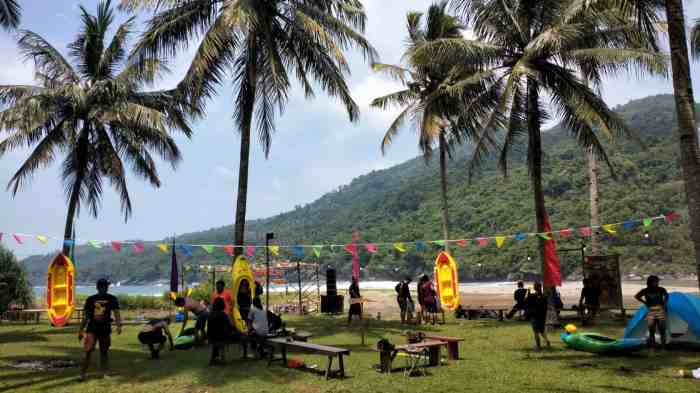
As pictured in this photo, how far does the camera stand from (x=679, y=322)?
10.8 metres

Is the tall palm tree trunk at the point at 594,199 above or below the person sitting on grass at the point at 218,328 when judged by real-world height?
above

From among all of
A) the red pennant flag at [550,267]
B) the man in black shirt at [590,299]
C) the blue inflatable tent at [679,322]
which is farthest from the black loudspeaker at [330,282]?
the blue inflatable tent at [679,322]

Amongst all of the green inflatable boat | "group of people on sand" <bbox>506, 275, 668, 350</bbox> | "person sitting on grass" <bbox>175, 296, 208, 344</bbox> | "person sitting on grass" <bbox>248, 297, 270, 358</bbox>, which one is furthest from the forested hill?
"person sitting on grass" <bbox>248, 297, 270, 358</bbox>

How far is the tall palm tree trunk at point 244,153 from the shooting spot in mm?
13953

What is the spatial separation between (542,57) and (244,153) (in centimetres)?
842

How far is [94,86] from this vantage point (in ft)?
56.4

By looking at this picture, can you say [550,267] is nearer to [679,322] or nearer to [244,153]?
[679,322]

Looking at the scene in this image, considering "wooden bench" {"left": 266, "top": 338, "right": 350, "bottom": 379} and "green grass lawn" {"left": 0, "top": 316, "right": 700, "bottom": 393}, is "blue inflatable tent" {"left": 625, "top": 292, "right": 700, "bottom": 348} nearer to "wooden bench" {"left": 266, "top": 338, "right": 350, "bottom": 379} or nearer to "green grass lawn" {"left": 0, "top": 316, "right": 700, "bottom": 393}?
"green grass lawn" {"left": 0, "top": 316, "right": 700, "bottom": 393}

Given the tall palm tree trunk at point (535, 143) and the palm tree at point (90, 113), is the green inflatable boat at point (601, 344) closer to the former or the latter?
the tall palm tree trunk at point (535, 143)

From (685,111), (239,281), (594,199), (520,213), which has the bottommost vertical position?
(239,281)

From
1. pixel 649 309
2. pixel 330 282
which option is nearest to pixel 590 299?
pixel 649 309

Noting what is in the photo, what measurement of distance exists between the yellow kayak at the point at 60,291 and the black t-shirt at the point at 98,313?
13.5 ft

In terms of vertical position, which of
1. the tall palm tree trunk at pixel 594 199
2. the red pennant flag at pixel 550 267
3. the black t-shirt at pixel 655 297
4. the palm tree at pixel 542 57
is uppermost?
the palm tree at pixel 542 57

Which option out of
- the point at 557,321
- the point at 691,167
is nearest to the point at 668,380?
the point at 691,167
